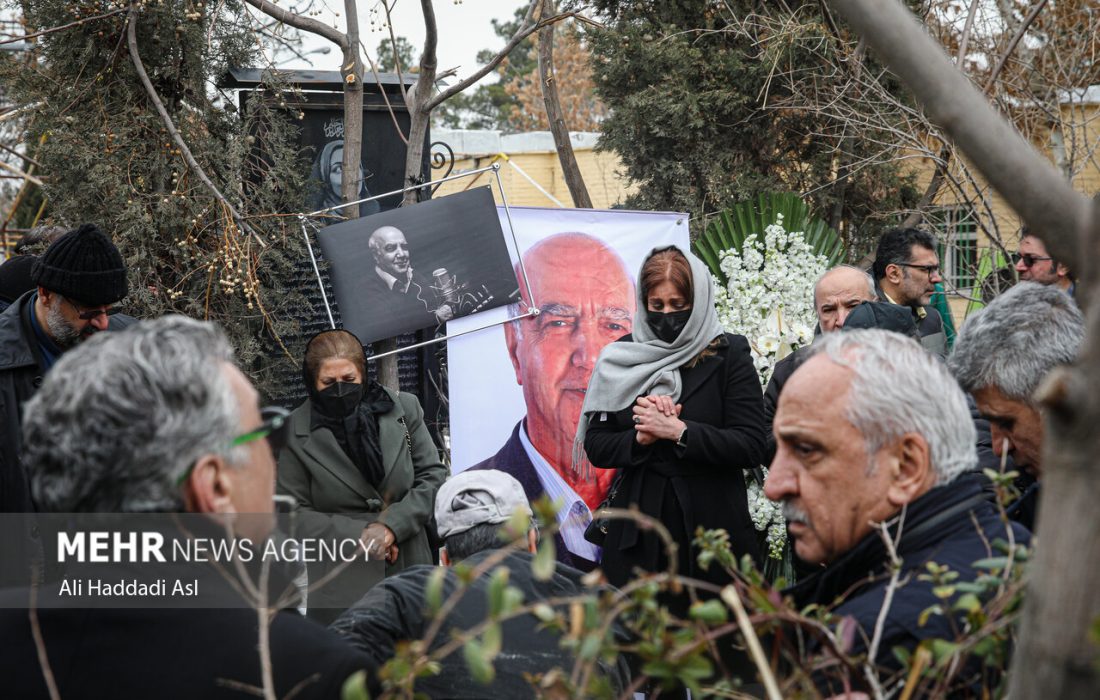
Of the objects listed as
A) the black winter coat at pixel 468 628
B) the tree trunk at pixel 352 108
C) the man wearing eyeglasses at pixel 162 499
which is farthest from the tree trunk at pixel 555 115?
the man wearing eyeglasses at pixel 162 499

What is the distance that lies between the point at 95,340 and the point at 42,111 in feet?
15.6

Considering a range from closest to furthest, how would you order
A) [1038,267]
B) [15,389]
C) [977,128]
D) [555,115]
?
[977,128], [15,389], [1038,267], [555,115]

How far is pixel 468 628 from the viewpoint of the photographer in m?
2.51

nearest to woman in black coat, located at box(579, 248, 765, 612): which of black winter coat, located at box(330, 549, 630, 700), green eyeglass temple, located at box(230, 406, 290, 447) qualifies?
black winter coat, located at box(330, 549, 630, 700)

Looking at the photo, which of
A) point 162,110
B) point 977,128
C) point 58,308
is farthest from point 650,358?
point 977,128

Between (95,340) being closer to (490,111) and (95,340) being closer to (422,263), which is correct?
(422,263)

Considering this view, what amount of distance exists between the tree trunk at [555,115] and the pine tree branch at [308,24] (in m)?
Result: 1.78

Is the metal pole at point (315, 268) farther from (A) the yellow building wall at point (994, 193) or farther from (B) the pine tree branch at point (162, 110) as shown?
(A) the yellow building wall at point (994, 193)

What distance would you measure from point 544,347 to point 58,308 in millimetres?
2794

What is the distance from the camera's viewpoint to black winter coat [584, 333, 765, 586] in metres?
4.03

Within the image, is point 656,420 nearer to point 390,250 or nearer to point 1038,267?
point 1038,267

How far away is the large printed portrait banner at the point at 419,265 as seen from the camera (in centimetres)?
577

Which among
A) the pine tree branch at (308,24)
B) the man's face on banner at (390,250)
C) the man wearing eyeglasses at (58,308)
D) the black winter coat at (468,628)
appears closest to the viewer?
the black winter coat at (468,628)

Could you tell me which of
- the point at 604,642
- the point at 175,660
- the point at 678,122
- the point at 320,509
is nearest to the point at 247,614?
the point at 175,660
